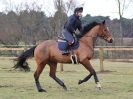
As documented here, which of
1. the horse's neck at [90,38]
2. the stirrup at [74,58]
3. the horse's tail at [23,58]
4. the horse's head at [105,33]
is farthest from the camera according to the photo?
the horse's tail at [23,58]

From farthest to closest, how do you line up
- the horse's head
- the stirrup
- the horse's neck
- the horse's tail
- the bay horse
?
the horse's tail → the horse's head → the horse's neck → the bay horse → the stirrup

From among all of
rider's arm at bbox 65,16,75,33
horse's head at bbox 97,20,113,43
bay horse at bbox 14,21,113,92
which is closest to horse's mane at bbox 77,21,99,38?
Result: bay horse at bbox 14,21,113,92

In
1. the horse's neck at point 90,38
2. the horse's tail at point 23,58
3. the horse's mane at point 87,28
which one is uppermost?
the horse's mane at point 87,28

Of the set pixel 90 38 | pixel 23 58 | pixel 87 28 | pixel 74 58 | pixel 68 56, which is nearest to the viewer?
pixel 74 58

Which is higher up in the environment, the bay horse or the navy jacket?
the navy jacket

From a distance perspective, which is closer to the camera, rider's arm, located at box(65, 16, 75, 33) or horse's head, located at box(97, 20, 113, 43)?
rider's arm, located at box(65, 16, 75, 33)

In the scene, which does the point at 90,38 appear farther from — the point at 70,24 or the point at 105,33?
the point at 70,24

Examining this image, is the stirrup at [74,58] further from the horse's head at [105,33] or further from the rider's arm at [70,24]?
the horse's head at [105,33]

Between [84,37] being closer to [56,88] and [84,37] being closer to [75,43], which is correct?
[75,43]

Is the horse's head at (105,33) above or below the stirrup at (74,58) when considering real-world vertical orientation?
above

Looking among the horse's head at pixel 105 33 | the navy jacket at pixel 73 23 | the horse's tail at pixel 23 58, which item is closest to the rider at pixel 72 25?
the navy jacket at pixel 73 23

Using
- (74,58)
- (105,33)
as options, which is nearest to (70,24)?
(74,58)

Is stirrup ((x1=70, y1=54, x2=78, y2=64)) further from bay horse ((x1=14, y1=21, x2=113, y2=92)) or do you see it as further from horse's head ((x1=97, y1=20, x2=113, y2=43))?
horse's head ((x1=97, y1=20, x2=113, y2=43))

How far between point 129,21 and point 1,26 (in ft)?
64.6
